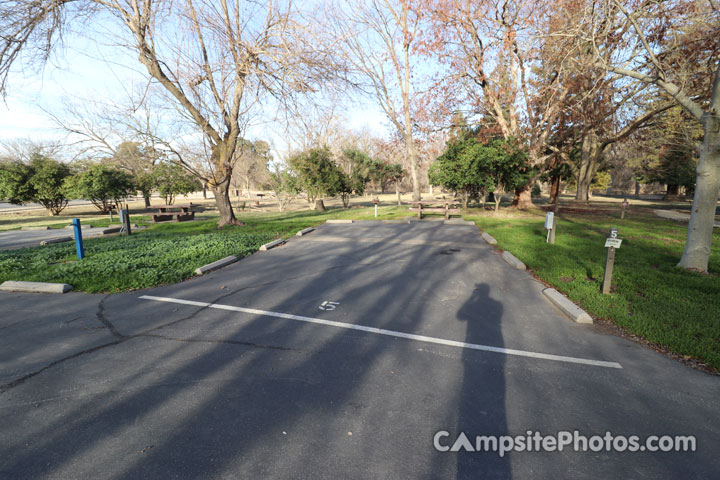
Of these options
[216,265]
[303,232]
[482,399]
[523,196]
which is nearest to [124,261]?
[216,265]

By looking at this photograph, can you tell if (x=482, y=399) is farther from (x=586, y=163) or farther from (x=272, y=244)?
(x=586, y=163)

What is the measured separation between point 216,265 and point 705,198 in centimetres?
1057

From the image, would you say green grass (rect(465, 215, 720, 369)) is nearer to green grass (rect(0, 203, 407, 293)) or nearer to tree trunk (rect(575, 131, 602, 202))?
green grass (rect(0, 203, 407, 293))

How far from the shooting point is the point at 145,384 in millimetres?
3150

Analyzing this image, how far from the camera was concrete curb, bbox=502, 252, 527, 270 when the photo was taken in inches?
289

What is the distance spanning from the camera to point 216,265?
7559 millimetres

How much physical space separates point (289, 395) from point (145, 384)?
1469 mm

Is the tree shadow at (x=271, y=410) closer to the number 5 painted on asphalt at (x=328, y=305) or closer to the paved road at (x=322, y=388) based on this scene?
the paved road at (x=322, y=388)

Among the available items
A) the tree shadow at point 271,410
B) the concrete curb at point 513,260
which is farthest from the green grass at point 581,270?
the tree shadow at point 271,410

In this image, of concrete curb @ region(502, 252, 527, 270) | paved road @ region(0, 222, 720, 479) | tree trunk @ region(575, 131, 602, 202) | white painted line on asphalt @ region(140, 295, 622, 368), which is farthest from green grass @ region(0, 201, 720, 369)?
tree trunk @ region(575, 131, 602, 202)

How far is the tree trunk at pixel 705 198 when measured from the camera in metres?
6.41

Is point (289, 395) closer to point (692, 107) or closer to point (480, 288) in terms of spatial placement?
point (480, 288)

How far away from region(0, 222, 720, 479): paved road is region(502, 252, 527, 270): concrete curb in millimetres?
1792

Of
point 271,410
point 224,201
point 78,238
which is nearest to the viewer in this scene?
point 271,410
